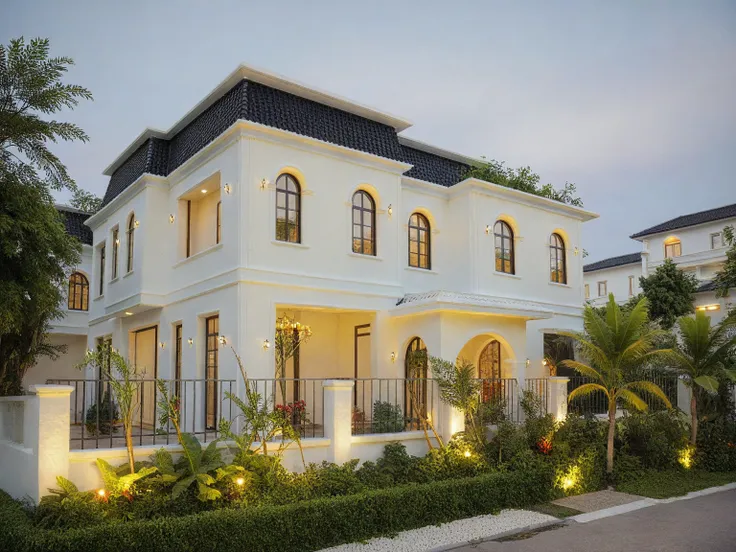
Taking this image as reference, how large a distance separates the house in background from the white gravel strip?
16.7 m

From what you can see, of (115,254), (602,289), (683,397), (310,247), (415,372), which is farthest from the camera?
(602,289)

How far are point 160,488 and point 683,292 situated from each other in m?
28.4

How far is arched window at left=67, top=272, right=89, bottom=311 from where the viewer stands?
76.7 feet

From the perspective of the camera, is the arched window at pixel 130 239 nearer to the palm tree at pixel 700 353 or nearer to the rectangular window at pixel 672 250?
the palm tree at pixel 700 353

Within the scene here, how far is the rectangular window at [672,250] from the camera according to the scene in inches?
1525

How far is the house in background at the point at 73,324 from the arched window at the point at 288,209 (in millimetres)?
11538

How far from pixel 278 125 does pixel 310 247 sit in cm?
261

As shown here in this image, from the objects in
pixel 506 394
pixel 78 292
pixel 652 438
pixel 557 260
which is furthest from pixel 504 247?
pixel 78 292

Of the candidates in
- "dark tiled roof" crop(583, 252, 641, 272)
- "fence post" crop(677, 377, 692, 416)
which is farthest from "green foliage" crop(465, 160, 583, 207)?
"dark tiled roof" crop(583, 252, 641, 272)

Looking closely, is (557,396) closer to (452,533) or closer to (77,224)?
(452,533)

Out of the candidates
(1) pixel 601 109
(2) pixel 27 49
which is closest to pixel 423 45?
(1) pixel 601 109

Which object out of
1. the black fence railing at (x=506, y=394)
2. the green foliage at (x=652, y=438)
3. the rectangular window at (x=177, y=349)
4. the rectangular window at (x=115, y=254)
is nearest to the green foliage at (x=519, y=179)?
the black fence railing at (x=506, y=394)

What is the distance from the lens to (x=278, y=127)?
43.6ft

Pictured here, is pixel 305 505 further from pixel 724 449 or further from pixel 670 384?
pixel 670 384
